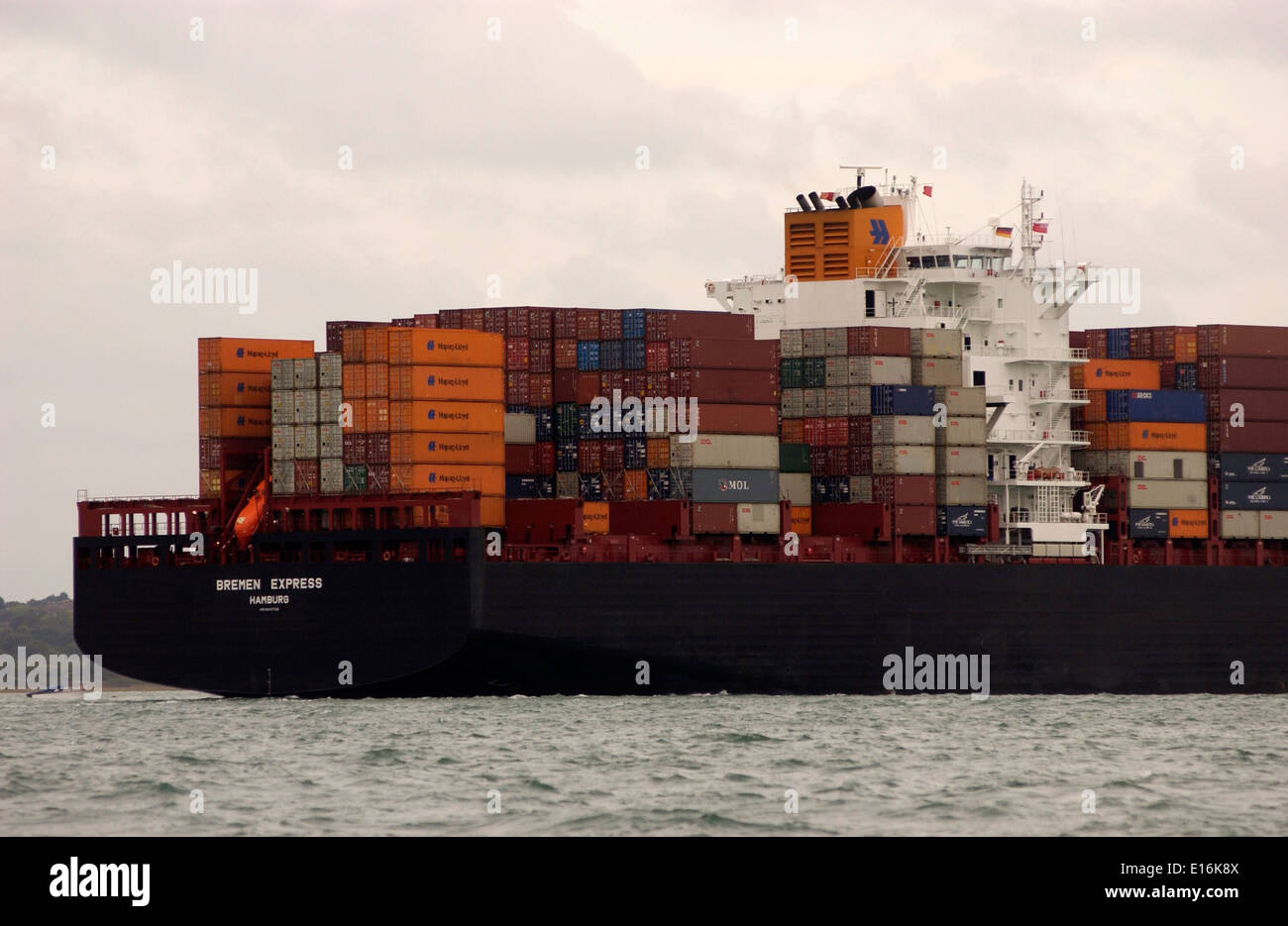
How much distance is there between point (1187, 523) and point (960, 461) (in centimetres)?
986

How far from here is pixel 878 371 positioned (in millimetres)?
60500

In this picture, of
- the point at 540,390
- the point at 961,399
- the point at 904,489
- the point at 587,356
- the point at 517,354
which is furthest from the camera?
the point at 961,399

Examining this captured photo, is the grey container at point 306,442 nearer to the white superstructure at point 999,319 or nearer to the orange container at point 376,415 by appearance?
the orange container at point 376,415

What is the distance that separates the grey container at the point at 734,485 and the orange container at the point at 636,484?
4.92 ft

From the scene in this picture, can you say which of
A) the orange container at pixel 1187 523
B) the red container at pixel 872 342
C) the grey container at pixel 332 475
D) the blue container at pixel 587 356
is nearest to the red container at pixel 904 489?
the red container at pixel 872 342

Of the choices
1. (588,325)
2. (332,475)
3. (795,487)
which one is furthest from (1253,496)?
(332,475)

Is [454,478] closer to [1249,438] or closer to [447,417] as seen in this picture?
[447,417]

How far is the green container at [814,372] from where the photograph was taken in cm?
6100
